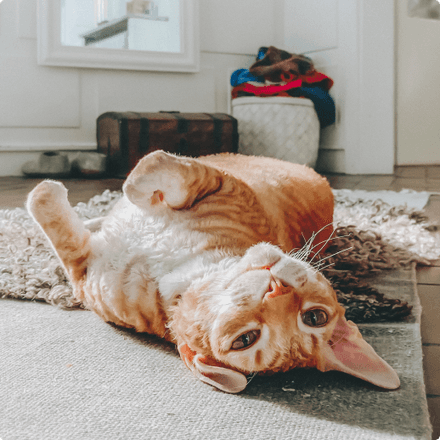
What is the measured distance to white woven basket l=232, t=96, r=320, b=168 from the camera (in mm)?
3602

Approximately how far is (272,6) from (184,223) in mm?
3822

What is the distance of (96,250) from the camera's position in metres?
1.03

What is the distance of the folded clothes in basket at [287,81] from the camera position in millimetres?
3648

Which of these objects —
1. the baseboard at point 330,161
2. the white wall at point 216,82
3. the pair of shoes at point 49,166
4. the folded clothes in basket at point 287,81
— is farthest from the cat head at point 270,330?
the baseboard at point 330,161

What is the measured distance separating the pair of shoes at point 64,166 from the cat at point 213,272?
7.34 ft

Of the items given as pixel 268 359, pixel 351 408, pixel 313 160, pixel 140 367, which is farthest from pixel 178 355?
pixel 313 160

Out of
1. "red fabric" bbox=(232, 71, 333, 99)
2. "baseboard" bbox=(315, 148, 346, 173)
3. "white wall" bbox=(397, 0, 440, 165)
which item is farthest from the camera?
"white wall" bbox=(397, 0, 440, 165)

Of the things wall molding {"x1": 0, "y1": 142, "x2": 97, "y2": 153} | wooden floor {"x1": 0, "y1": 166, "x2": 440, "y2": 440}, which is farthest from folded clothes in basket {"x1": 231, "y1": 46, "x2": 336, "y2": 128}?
wall molding {"x1": 0, "y1": 142, "x2": 97, "y2": 153}

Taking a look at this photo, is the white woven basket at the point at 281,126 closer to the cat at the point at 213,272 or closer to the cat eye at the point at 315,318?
the cat at the point at 213,272

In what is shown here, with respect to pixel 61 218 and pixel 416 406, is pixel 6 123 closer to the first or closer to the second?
pixel 61 218

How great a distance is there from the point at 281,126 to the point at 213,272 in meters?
2.91

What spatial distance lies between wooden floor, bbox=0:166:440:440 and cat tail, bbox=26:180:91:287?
68 centimetres

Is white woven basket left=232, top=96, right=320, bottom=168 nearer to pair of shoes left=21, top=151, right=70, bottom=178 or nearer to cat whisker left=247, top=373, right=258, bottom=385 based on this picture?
pair of shoes left=21, top=151, right=70, bottom=178

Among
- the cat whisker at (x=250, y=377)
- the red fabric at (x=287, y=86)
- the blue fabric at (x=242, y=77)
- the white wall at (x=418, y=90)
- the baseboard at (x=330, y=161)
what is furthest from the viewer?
the white wall at (x=418, y=90)
